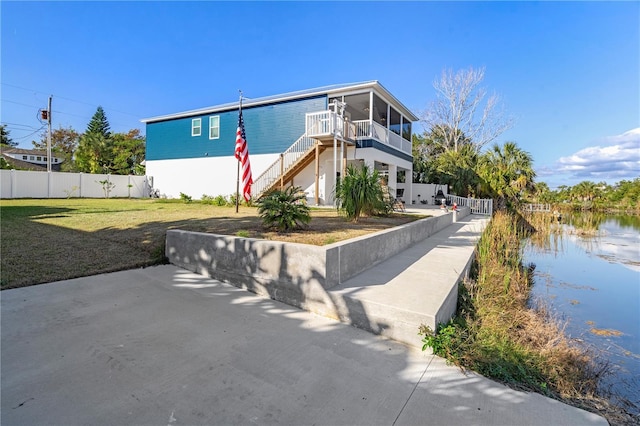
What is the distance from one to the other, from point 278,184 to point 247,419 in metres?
14.0

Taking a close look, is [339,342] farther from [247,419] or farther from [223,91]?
[223,91]

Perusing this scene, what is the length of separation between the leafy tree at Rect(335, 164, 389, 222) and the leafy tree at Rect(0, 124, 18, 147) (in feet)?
179

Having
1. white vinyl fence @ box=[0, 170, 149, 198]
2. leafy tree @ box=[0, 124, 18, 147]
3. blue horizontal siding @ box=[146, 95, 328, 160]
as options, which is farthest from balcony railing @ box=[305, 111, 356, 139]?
leafy tree @ box=[0, 124, 18, 147]

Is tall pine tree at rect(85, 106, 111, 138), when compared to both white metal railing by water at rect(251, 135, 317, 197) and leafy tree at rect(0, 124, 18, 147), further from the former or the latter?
white metal railing by water at rect(251, 135, 317, 197)

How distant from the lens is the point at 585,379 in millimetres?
3088

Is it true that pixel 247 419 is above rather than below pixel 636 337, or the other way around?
above

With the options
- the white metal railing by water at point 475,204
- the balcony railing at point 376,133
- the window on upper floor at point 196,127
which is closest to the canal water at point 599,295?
the white metal railing by water at point 475,204

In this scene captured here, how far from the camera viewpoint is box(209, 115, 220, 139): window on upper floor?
1912 cm

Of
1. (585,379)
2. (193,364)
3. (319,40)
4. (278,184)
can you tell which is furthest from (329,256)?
(319,40)

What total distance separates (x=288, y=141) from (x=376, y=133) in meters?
4.77

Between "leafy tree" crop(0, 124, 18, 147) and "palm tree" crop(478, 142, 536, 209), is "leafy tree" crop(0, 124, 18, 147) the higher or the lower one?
the higher one

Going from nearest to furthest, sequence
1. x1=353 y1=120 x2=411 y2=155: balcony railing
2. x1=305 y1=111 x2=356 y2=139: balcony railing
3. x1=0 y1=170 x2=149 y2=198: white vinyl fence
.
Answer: x1=305 y1=111 x2=356 y2=139: balcony railing < x1=353 y1=120 x2=411 y2=155: balcony railing < x1=0 y1=170 x2=149 y2=198: white vinyl fence

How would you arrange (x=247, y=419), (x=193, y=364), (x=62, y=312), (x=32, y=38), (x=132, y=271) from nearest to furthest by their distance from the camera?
(x=247, y=419) → (x=193, y=364) → (x=62, y=312) → (x=132, y=271) → (x=32, y=38)

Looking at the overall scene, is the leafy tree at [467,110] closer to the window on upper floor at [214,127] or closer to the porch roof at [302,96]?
the porch roof at [302,96]
